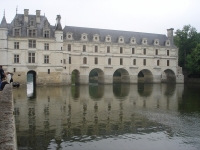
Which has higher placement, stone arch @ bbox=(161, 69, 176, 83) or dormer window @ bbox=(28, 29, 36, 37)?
dormer window @ bbox=(28, 29, 36, 37)

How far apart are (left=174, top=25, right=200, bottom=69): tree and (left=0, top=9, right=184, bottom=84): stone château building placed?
5291 millimetres

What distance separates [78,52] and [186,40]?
28788 millimetres

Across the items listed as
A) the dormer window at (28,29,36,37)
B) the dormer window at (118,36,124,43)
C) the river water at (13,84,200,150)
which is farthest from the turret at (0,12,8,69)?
the river water at (13,84,200,150)

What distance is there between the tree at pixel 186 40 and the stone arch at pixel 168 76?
18.8 ft

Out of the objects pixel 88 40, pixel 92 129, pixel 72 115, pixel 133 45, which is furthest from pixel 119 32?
pixel 92 129

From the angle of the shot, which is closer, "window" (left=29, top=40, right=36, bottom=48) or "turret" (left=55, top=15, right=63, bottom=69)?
"window" (left=29, top=40, right=36, bottom=48)

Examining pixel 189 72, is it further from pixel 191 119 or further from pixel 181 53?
pixel 191 119

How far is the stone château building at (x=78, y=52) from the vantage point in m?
42.2

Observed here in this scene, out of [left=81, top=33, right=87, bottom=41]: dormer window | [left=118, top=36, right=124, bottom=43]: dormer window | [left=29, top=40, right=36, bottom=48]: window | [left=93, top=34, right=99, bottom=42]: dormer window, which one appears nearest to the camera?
[left=29, top=40, right=36, bottom=48]: window

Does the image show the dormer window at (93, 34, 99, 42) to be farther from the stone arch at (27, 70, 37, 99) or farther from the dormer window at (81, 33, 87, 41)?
the stone arch at (27, 70, 37, 99)

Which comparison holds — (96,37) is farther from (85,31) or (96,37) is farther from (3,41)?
(3,41)

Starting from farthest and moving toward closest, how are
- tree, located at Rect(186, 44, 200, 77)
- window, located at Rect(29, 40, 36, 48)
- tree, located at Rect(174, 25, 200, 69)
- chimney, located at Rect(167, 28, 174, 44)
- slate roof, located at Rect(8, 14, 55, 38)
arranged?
tree, located at Rect(174, 25, 200, 69) < chimney, located at Rect(167, 28, 174, 44) < tree, located at Rect(186, 44, 200, 77) < window, located at Rect(29, 40, 36, 48) < slate roof, located at Rect(8, 14, 55, 38)

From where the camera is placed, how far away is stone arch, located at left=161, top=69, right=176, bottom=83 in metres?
58.6

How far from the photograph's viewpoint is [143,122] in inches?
589
